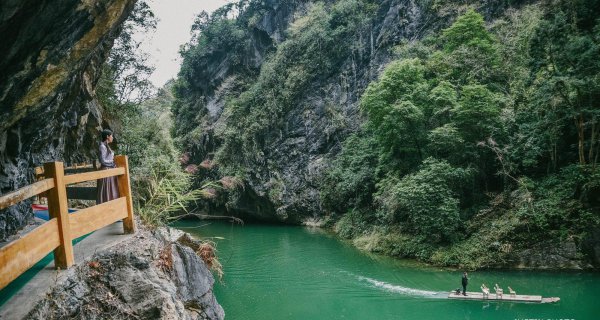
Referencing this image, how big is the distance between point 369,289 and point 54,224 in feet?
31.8

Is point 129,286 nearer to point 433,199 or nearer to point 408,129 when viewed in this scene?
point 433,199

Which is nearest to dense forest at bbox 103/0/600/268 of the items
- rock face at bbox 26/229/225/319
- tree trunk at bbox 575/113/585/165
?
tree trunk at bbox 575/113/585/165

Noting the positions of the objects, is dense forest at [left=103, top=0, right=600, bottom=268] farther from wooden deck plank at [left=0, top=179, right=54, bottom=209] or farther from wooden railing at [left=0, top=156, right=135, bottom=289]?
wooden deck plank at [left=0, top=179, right=54, bottom=209]

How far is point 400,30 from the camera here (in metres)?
Result: 21.9

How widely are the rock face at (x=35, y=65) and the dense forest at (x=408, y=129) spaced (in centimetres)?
162

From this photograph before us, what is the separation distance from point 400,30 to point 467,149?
10.3m

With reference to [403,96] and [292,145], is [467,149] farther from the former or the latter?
[292,145]

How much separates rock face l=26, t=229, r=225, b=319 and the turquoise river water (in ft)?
9.40

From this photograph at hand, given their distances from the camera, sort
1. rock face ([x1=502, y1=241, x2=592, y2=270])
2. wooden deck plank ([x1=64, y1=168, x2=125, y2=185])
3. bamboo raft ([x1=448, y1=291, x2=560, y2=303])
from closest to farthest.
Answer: wooden deck plank ([x1=64, y1=168, x2=125, y2=185])
bamboo raft ([x1=448, y1=291, x2=560, y2=303])
rock face ([x1=502, y1=241, x2=592, y2=270])

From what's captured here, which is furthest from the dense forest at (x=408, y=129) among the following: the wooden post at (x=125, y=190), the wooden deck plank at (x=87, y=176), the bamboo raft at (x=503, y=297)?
the bamboo raft at (x=503, y=297)

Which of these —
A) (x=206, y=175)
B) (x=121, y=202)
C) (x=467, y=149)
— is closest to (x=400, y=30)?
(x=467, y=149)

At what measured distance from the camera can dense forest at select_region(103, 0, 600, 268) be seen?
Answer: 11.5 m

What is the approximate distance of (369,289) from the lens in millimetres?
11344

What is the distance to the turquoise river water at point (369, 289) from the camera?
9281mm
